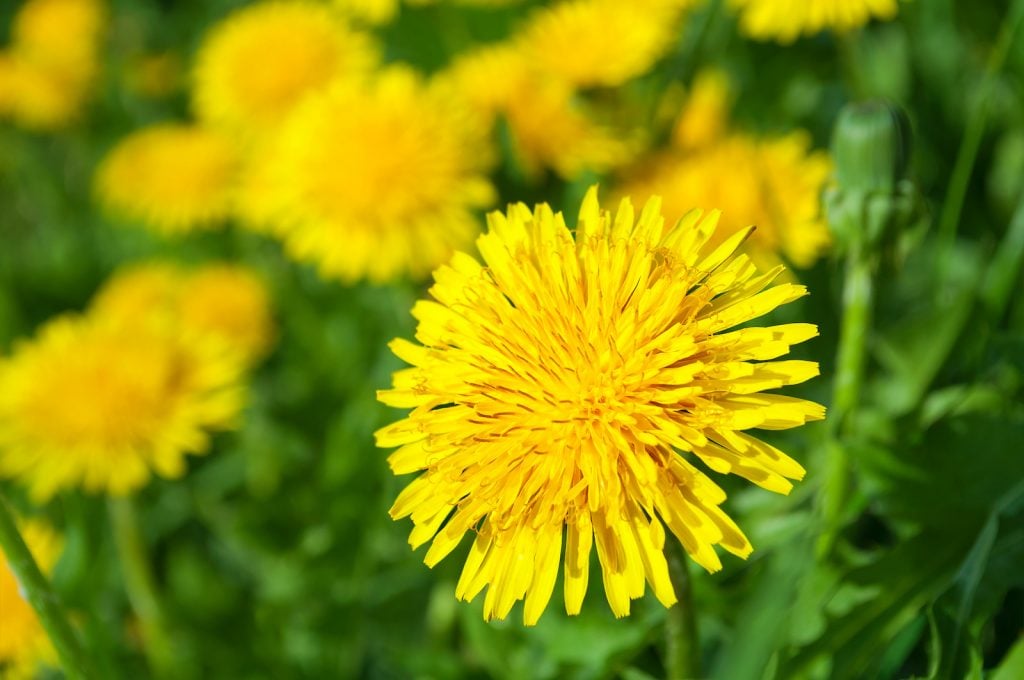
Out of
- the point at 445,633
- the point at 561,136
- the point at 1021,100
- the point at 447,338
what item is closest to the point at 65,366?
the point at 445,633

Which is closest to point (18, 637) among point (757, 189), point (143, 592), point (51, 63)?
point (143, 592)

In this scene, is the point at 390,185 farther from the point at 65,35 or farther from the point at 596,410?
the point at 65,35

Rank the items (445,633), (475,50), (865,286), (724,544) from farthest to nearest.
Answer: (475,50)
(445,633)
(865,286)
(724,544)


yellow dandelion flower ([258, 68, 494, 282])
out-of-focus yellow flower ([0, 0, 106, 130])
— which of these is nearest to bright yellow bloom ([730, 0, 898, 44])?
yellow dandelion flower ([258, 68, 494, 282])

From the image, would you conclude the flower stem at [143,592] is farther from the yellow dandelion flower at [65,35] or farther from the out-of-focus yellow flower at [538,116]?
the yellow dandelion flower at [65,35]

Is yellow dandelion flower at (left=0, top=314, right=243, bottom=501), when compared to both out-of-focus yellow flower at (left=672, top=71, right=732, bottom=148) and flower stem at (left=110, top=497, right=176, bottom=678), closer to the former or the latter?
flower stem at (left=110, top=497, right=176, bottom=678)

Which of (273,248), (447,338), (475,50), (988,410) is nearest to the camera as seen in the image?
(447,338)

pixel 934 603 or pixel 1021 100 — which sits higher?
pixel 1021 100

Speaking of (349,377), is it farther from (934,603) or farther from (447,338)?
(934,603)
